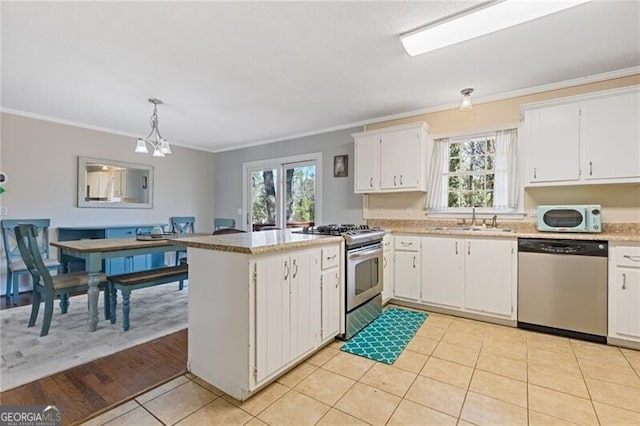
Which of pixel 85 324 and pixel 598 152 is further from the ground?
pixel 598 152

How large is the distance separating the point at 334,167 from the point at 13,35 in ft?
11.8

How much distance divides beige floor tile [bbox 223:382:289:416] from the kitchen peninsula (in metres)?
0.04

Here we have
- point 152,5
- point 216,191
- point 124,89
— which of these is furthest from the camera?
point 216,191

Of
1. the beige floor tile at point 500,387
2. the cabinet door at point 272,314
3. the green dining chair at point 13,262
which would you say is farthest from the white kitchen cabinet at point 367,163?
the green dining chair at point 13,262

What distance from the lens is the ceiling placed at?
1.99 meters

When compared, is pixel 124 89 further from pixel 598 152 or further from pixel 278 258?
pixel 598 152

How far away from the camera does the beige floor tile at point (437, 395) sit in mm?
1721

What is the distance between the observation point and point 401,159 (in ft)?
12.3

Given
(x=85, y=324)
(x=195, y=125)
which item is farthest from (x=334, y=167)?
(x=85, y=324)

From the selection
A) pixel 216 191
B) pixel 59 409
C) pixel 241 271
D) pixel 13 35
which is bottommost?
pixel 59 409

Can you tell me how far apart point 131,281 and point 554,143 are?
427 cm

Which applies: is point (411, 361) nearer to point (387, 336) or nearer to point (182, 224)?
point (387, 336)

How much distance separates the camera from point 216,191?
6531 mm

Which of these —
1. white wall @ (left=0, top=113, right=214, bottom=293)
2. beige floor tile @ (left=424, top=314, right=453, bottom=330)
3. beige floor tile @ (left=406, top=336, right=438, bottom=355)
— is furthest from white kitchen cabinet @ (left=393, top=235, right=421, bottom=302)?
white wall @ (left=0, top=113, right=214, bottom=293)
